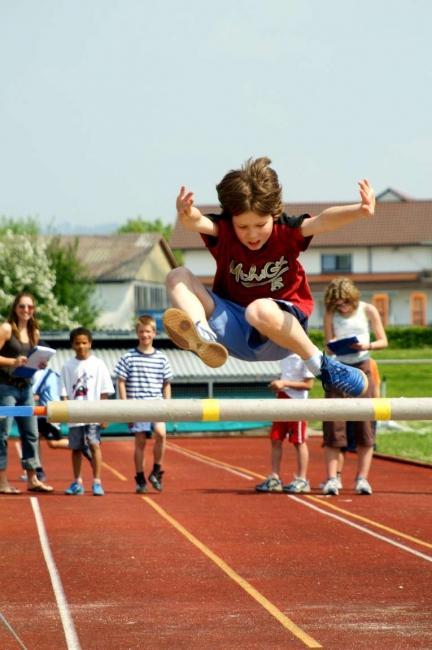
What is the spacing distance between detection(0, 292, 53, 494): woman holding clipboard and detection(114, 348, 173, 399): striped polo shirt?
2.90 ft

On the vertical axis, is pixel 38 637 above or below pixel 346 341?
below

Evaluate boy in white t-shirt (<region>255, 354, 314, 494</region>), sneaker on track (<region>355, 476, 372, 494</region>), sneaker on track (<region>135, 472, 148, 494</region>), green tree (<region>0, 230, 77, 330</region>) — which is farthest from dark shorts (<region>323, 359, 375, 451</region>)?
green tree (<region>0, 230, 77, 330</region>)

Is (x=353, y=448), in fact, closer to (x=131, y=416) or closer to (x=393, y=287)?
(x=131, y=416)

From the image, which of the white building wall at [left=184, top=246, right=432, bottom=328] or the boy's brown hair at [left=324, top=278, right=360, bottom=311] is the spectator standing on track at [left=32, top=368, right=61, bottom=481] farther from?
the white building wall at [left=184, top=246, right=432, bottom=328]

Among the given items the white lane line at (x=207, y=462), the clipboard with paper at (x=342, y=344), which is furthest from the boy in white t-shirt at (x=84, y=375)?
the clipboard with paper at (x=342, y=344)

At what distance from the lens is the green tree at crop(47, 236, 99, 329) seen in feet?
207

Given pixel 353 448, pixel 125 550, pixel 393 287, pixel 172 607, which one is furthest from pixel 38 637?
pixel 393 287

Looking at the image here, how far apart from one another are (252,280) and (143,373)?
6611mm

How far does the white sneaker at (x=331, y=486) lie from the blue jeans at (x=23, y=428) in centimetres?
277

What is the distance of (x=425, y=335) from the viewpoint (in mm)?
58469

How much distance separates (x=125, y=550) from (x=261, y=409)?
476 cm

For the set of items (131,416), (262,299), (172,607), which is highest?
(262,299)

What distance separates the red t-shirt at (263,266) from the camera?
603cm

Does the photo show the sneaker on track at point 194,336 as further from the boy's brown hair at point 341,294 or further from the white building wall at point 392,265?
the white building wall at point 392,265
